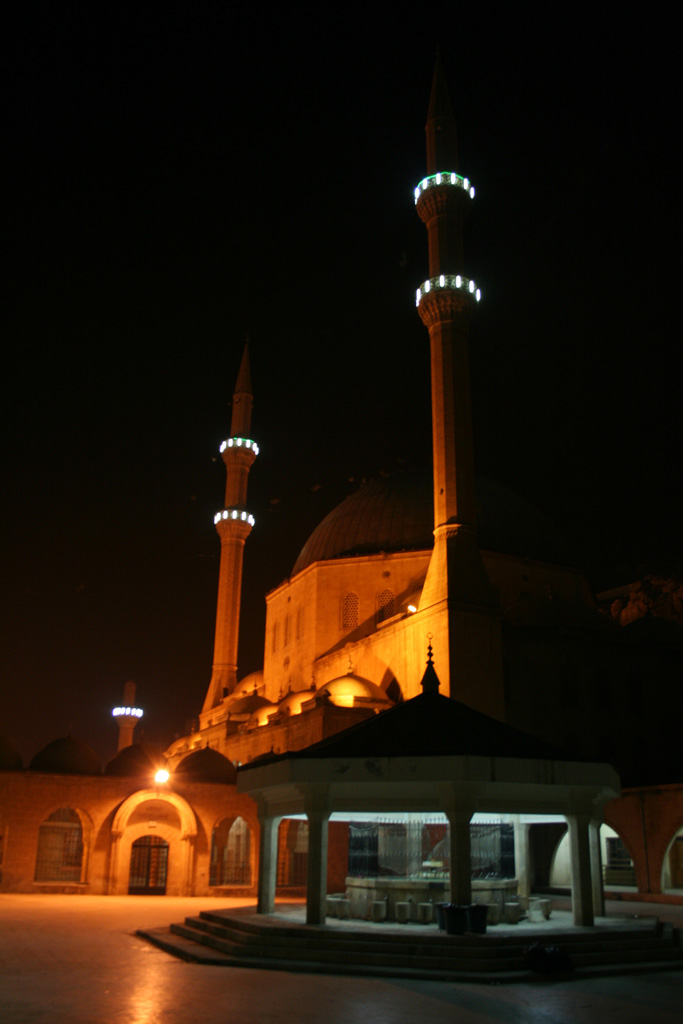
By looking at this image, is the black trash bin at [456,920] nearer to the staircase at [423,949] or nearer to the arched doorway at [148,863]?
the staircase at [423,949]

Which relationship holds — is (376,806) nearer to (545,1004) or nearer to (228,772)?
(545,1004)

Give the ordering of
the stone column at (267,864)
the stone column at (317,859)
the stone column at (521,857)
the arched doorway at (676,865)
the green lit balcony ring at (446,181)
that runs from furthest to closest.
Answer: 1. the green lit balcony ring at (446,181)
2. the arched doorway at (676,865)
3. the stone column at (521,857)
4. the stone column at (267,864)
5. the stone column at (317,859)

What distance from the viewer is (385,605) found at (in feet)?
100

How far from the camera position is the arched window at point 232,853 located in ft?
79.4

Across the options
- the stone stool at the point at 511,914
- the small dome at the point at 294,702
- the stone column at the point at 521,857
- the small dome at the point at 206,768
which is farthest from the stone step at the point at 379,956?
the small dome at the point at 294,702

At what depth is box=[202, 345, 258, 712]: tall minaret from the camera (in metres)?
37.6

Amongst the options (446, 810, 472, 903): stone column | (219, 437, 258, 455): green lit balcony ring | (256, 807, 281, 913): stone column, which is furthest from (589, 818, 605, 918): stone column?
(219, 437, 258, 455): green lit balcony ring

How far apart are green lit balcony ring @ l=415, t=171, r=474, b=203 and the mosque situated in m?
0.09

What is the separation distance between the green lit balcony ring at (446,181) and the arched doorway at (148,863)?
2178 centimetres

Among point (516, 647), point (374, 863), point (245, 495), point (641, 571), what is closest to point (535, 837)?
point (516, 647)

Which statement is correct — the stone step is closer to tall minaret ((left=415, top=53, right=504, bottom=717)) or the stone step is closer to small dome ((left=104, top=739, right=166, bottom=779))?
tall minaret ((left=415, top=53, right=504, bottom=717))

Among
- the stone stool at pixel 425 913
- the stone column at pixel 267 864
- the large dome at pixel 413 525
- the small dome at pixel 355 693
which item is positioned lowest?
the stone stool at pixel 425 913

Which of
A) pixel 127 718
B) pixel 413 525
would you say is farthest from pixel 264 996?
pixel 127 718

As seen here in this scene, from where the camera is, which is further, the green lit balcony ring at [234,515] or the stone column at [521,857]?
the green lit balcony ring at [234,515]
